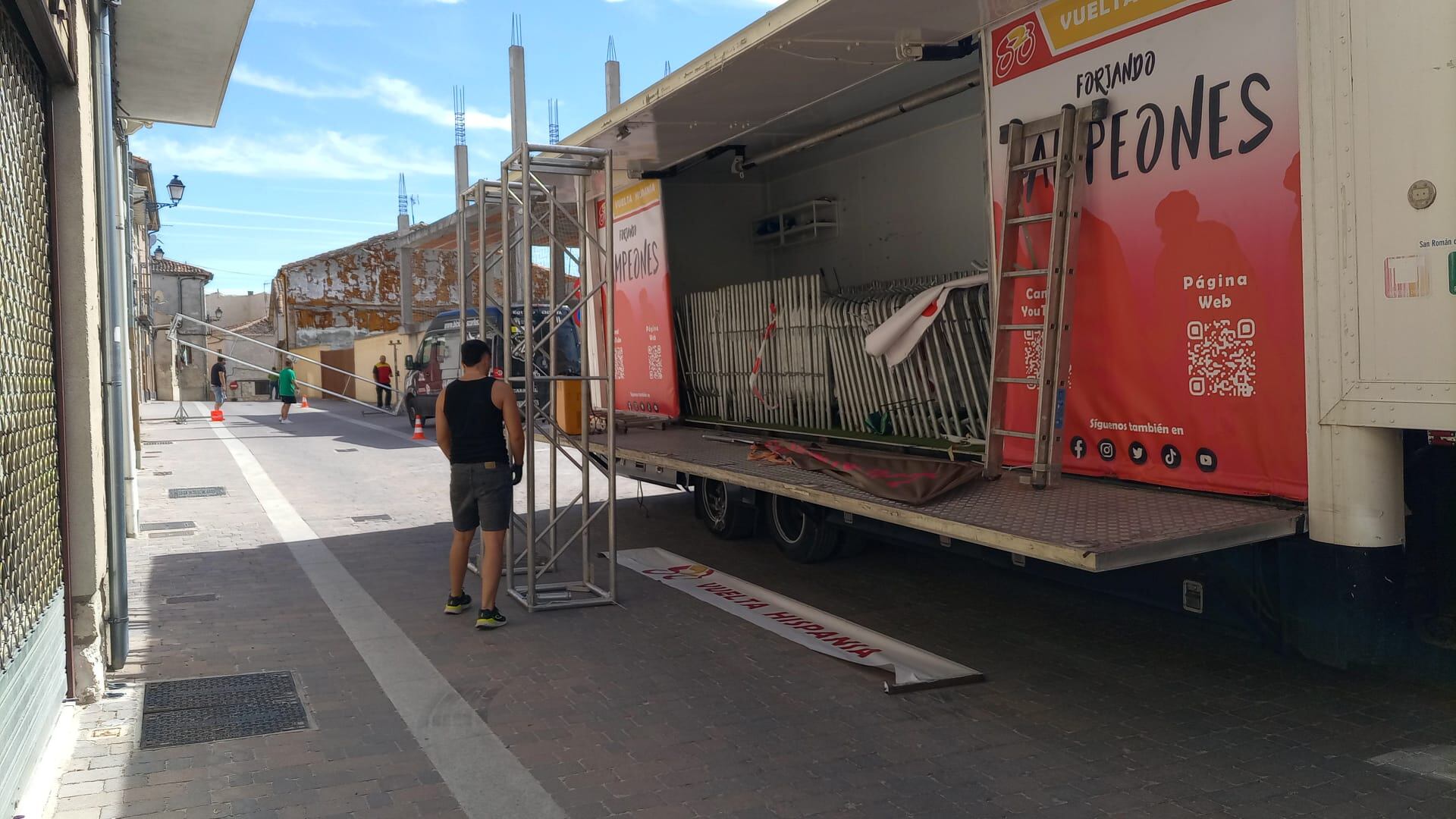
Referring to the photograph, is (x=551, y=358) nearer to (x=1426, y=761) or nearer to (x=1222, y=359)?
(x=1222, y=359)

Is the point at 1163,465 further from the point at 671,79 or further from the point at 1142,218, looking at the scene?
the point at 671,79

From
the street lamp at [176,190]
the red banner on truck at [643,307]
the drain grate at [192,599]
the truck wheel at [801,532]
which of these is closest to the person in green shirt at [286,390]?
the street lamp at [176,190]

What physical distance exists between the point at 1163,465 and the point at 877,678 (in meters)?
1.79

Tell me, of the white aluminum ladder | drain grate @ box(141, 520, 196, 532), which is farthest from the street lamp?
the white aluminum ladder

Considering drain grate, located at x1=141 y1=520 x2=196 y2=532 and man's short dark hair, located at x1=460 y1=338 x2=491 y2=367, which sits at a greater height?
man's short dark hair, located at x1=460 y1=338 x2=491 y2=367

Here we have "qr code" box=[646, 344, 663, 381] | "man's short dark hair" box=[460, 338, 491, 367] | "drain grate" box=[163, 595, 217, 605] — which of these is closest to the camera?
"man's short dark hair" box=[460, 338, 491, 367]

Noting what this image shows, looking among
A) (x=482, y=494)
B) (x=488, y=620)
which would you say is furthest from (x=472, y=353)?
(x=488, y=620)

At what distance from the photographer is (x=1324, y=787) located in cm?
416

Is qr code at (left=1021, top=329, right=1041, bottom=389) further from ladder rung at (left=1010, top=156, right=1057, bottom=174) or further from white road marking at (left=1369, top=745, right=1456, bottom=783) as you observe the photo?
white road marking at (left=1369, top=745, right=1456, bottom=783)

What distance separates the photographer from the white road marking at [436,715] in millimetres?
4297

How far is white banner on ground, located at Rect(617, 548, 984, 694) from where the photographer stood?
18.9 ft

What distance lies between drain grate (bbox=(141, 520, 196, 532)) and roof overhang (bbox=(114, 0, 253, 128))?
4.14m

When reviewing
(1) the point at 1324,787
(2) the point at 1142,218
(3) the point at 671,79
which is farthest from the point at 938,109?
(1) the point at 1324,787

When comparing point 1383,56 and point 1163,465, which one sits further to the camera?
point 1163,465
